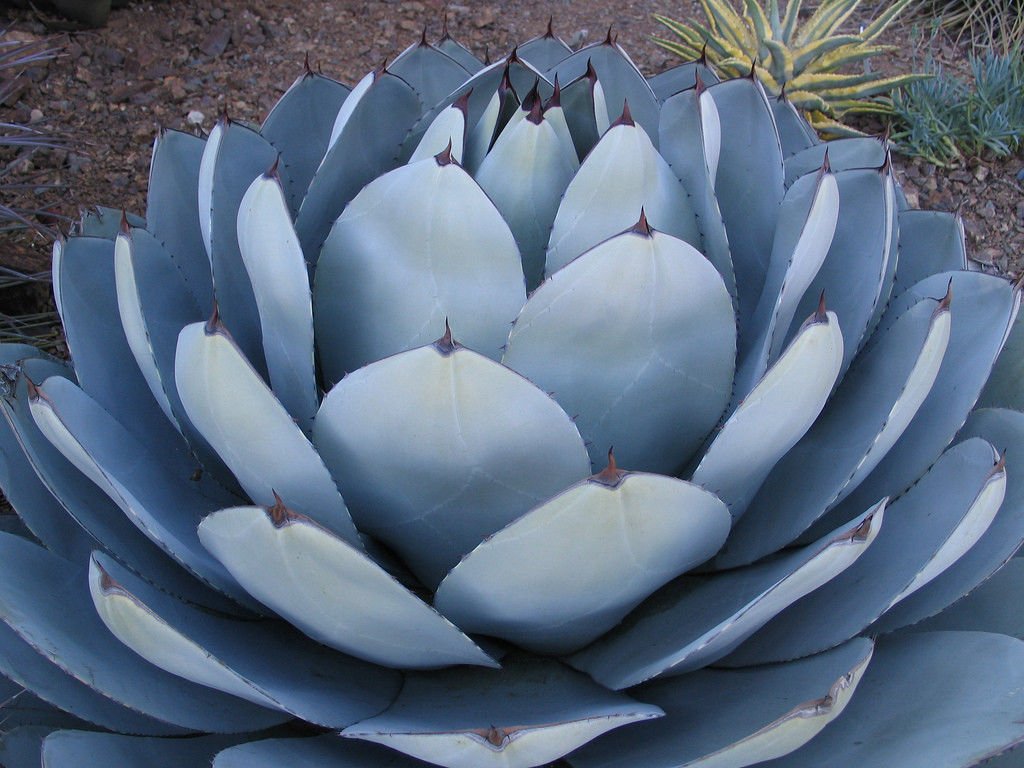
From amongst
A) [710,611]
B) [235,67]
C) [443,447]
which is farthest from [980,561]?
[235,67]

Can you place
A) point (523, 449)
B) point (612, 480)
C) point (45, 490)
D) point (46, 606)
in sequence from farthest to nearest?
point (45, 490), point (46, 606), point (523, 449), point (612, 480)

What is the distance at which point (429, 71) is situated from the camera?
129 centimetres

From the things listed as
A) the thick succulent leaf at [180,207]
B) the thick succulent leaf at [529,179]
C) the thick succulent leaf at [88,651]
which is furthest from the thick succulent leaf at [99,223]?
the thick succulent leaf at [529,179]

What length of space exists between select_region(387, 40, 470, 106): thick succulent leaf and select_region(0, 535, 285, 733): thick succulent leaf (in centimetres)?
69

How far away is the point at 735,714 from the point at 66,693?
64cm

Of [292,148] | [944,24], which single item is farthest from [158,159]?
[944,24]

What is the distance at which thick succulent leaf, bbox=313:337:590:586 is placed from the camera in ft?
2.63

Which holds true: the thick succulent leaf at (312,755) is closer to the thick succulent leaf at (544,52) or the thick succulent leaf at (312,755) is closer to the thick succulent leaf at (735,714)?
the thick succulent leaf at (735,714)

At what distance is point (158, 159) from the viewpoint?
4.05 feet

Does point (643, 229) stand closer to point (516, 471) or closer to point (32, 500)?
Result: point (516, 471)

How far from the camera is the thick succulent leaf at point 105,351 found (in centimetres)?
113

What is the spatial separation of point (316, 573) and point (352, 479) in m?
0.13

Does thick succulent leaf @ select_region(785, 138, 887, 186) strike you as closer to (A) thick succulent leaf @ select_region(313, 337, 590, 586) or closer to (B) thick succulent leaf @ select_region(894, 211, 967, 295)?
(B) thick succulent leaf @ select_region(894, 211, 967, 295)

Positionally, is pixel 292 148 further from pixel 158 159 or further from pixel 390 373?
pixel 390 373
